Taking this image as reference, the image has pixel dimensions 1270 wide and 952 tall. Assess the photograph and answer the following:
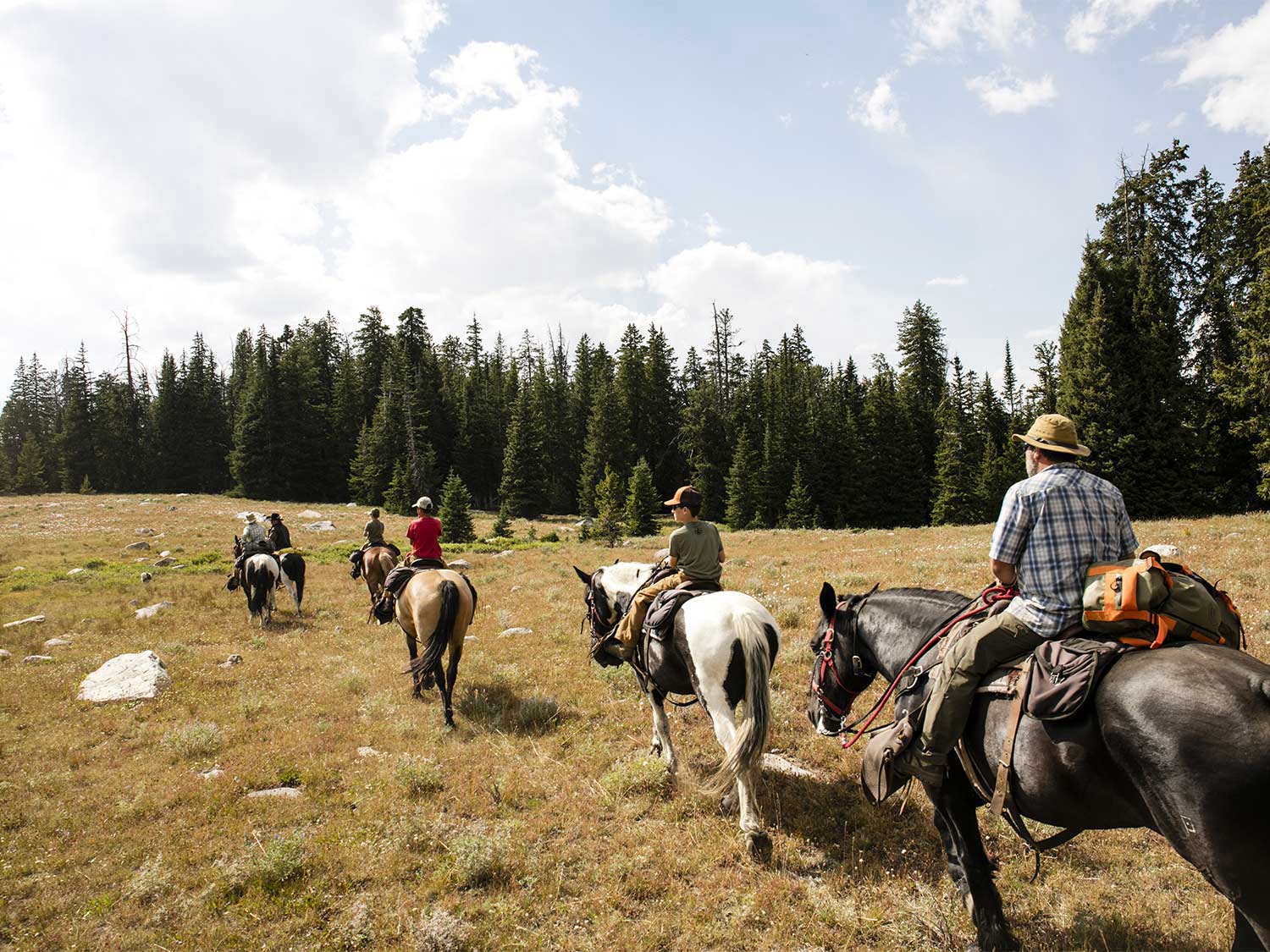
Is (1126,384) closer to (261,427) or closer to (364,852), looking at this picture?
(364,852)

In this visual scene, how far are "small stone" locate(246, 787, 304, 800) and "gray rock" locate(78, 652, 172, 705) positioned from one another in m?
5.11

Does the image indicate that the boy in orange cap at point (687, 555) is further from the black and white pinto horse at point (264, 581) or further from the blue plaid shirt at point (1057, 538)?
the black and white pinto horse at point (264, 581)

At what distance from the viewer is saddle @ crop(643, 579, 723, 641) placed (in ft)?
22.8

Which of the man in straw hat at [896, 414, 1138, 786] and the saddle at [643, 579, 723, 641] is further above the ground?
the man in straw hat at [896, 414, 1138, 786]

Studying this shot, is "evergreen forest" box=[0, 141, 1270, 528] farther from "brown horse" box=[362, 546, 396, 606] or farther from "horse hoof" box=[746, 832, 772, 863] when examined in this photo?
"horse hoof" box=[746, 832, 772, 863]

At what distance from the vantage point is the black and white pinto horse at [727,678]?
558 cm

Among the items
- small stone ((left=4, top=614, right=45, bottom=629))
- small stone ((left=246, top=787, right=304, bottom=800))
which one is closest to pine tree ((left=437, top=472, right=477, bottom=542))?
small stone ((left=4, top=614, right=45, bottom=629))

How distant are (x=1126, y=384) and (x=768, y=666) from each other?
1505 inches

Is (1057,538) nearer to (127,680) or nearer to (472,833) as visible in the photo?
(472,833)

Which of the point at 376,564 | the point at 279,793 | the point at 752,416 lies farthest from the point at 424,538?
the point at 752,416

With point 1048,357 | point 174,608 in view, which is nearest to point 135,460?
point 174,608

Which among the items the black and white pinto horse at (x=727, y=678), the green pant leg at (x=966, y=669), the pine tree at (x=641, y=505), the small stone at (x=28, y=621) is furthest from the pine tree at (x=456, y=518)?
the green pant leg at (x=966, y=669)

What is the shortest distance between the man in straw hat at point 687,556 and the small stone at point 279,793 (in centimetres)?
437

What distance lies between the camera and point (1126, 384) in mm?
32938
